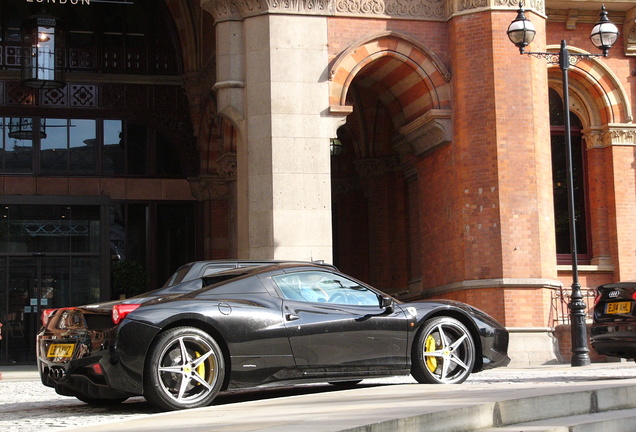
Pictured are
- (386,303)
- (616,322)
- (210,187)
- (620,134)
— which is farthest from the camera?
(210,187)

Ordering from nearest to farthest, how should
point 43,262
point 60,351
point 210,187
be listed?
point 60,351 → point 43,262 → point 210,187

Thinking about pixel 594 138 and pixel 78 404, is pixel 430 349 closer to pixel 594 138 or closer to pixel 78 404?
pixel 78 404

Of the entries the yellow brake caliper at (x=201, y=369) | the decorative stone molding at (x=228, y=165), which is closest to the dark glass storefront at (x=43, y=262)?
the decorative stone molding at (x=228, y=165)

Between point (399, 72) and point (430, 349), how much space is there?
11894mm

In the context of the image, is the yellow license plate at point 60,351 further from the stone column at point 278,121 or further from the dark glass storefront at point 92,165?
the dark glass storefront at point 92,165

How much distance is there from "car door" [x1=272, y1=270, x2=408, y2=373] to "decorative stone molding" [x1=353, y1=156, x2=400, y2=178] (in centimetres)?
1634

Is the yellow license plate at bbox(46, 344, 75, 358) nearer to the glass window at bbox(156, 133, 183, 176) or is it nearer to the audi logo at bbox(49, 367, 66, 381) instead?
the audi logo at bbox(49, 367, 66, 381)

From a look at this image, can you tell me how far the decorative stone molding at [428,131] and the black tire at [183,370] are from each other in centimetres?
1238

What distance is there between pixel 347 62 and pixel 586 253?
297 inches

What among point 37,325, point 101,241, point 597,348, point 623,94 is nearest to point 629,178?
point 623,94

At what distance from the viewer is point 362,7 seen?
2078 centimetres

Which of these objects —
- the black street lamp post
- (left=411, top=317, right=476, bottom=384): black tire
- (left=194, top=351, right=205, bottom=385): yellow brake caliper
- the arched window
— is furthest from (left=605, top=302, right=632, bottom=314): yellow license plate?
the arched window

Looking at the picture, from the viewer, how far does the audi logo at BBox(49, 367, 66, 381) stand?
31.8ft

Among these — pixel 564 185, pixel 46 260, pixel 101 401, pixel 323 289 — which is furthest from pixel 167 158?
pixel 323 289
